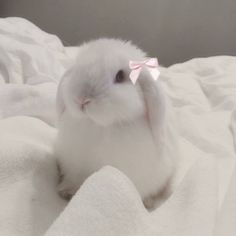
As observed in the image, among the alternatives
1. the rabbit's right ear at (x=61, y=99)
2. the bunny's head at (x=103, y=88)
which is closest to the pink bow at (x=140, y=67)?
the bunny's head at (x=103, y=88)

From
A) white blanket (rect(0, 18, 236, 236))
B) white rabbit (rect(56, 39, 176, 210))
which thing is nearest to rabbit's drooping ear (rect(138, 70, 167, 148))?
white rabbit (rect(56, 39, 176, 210))

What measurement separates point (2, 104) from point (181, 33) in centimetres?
167

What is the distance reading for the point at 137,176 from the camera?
81 centimetres

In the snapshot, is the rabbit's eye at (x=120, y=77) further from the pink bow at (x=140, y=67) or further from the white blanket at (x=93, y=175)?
the white blanket at (x=93, y=175)

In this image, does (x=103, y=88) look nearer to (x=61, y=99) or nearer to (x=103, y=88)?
(x=103, y=88)

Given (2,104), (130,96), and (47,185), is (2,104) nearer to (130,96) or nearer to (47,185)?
(47,185)

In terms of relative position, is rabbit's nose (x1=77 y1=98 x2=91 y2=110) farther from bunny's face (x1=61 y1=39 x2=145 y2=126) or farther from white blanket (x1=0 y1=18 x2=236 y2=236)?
white blanket (x1=0 y1=18 x2=236 y2=236)

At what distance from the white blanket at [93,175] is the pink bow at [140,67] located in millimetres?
193

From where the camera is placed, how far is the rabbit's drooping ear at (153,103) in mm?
805

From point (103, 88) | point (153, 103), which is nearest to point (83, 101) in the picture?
point (103, 88)

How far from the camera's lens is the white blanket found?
64 centimetres

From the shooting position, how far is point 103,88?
0.75 meters

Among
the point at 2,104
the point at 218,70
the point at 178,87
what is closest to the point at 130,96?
the point at 2,104

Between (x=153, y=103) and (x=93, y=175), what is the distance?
21 centimetres
